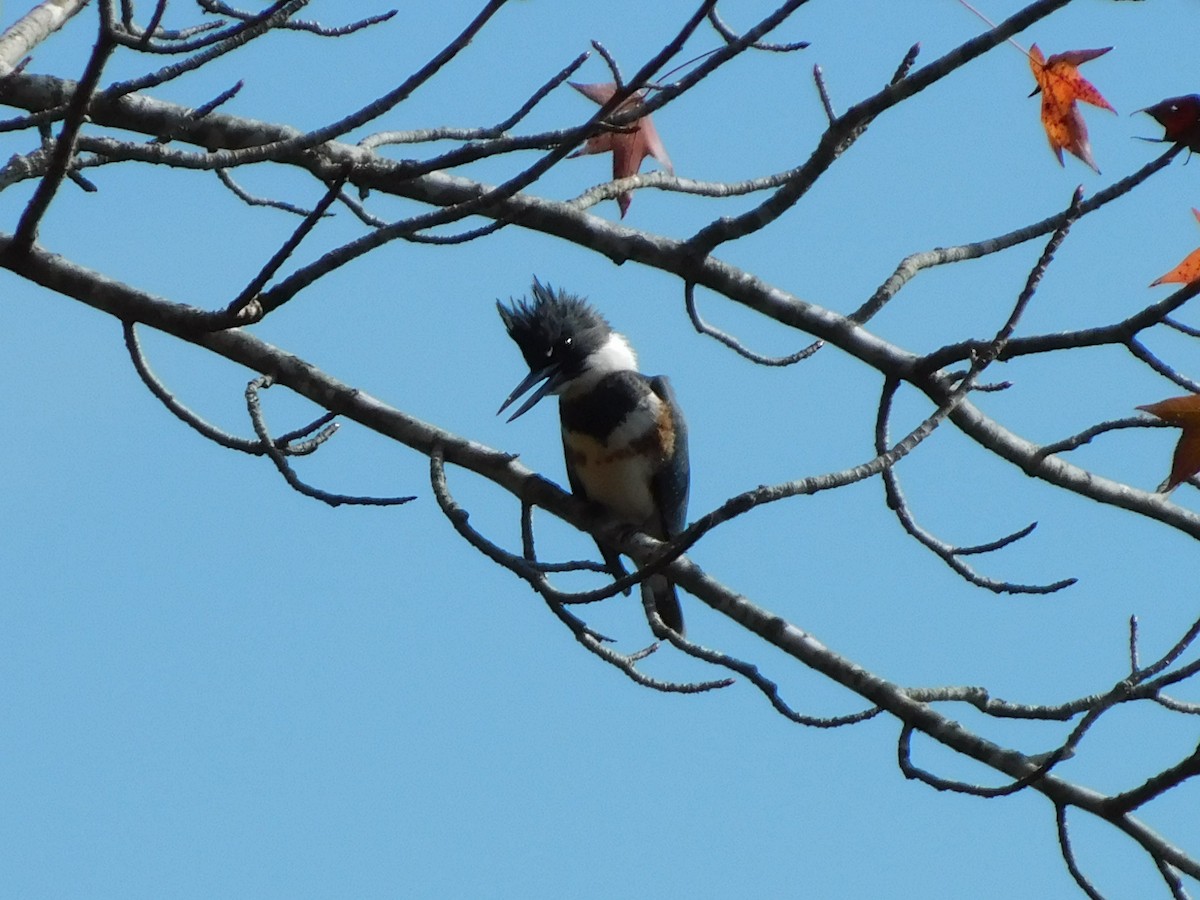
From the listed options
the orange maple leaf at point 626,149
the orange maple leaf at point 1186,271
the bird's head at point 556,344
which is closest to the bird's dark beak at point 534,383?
the bird's head at point 556,344

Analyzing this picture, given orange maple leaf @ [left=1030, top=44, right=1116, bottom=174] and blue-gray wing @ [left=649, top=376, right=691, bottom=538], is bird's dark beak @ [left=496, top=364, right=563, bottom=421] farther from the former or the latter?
orange maple leaf @ [left=1030, top=44, right=1116, bottom=174]

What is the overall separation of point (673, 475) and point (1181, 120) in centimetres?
246

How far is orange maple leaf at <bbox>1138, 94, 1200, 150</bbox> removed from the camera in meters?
2.47

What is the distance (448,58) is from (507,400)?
2.27m

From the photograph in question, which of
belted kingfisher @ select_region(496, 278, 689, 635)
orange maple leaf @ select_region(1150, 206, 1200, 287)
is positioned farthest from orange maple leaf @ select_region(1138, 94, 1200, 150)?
belted kingfisher @ select_region(496, 278, 689, 635)

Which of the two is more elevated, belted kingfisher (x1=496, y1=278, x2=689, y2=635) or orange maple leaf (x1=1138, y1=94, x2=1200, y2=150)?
belted kingfisher (x1=496, y1=278, x2=689, y2=635)

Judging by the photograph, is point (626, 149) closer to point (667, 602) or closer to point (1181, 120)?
point (1181, 120)

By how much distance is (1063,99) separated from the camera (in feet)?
10.4

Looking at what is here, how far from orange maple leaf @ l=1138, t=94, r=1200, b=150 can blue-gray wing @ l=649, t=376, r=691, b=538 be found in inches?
94.7

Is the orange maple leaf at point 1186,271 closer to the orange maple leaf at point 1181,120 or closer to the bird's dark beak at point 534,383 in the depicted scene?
the orange maple leaf at point 1181,120

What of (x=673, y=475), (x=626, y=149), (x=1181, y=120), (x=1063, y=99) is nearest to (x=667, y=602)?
(x=673, y=475)

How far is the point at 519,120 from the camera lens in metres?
2.55

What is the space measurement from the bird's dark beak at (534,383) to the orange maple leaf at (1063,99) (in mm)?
1896

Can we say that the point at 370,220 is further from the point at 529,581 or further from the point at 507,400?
the point at 529,581
